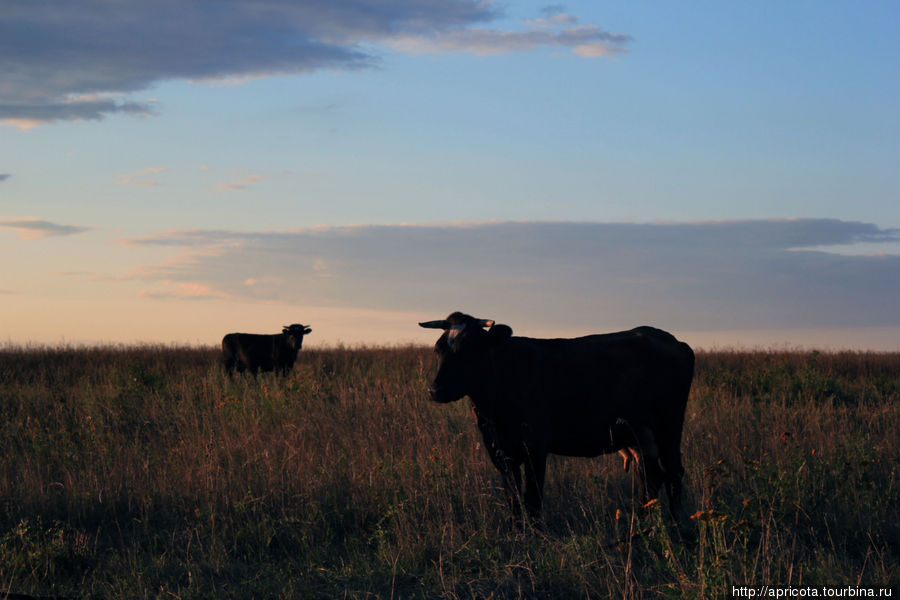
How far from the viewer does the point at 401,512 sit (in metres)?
7.14

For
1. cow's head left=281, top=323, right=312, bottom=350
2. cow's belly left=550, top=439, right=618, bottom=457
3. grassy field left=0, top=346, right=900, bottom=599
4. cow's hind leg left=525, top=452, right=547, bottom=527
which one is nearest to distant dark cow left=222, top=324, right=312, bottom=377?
cow's head left=281, top=323, right=312, bottom=350

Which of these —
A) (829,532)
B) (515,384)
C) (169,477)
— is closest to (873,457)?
(829,532)

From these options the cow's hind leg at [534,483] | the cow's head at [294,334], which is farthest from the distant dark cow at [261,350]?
the cow's hind leg at [534,483]

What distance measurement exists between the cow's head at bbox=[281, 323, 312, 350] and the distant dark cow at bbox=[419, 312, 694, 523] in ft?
55.8

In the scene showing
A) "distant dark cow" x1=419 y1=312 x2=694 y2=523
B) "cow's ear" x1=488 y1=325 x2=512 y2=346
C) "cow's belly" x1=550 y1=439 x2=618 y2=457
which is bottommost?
"cow's belly" x1=550 y1=439 x2=618 y2=457

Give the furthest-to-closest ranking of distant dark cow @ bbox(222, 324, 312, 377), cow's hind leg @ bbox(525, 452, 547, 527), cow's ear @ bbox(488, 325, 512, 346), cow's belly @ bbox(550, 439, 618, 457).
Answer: distant dark cow @ bbox(222, 324, 312, 377), cow's belly @ bbox(550, 439, 618, 457), cow's ear @ bbox(488, 325, 512, 346), cow's hind leg @ bbox(525, 452, 547, 527)

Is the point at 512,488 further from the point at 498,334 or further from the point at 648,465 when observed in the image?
the point at 648,465

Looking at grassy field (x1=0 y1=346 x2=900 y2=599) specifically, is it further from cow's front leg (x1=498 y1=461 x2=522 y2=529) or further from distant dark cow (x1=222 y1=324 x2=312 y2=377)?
distant dark cow (x1=222 y1=324 x2=312 y2=377)

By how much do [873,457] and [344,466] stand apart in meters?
6.25

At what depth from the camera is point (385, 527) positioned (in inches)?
303

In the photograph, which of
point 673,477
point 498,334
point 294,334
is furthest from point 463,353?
point 294,334

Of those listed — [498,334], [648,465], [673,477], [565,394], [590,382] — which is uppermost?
[498,334]

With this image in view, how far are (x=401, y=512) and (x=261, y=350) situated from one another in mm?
17655

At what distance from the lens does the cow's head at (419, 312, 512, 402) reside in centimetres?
701
